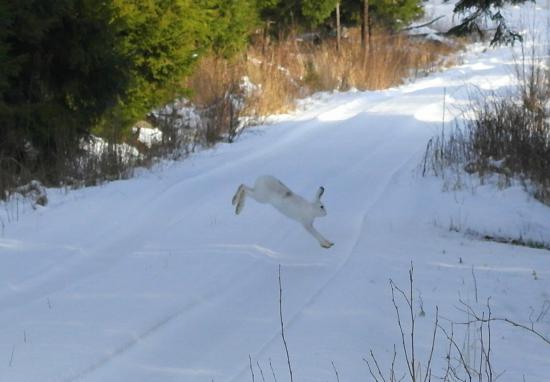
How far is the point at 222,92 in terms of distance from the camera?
46.3ft

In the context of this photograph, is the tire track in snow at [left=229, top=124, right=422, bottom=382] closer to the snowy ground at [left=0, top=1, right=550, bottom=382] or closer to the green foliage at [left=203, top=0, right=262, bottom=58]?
the snowy ground at [left=0, top=1, right=550, bottom=382]

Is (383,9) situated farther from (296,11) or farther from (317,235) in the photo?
(317,235)

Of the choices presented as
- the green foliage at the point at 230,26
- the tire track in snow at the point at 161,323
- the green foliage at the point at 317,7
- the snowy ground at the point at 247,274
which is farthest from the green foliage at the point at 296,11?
the tire track in snow at the point at 161,323

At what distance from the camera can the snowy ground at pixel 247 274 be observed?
3.97 m

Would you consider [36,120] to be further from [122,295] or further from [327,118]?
[327,118]

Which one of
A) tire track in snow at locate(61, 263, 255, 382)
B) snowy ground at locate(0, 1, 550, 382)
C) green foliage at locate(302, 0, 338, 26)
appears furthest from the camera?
green foliage at locate(302, 0, 338, 26)

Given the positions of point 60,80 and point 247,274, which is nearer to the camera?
point 247,274

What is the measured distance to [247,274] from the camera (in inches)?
216

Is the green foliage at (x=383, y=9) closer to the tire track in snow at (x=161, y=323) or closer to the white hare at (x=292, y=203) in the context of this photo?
the white hare at (x=292, y=203)

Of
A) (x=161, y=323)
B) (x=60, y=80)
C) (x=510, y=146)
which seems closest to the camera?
(x=161, y=323)

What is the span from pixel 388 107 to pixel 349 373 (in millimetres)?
12109

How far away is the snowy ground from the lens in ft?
13.0

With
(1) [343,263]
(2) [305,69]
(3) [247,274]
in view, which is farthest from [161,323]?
(2) [305,69]

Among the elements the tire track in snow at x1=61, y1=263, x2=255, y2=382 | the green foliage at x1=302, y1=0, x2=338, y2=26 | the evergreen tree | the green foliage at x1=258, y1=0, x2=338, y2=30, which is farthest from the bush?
the green foliage at x1=302, y1=0, x2=338, y2=26
